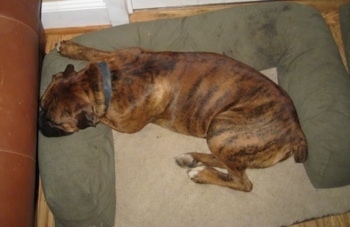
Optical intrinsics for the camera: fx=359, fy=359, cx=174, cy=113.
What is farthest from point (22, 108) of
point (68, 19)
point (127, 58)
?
point (68, 19)

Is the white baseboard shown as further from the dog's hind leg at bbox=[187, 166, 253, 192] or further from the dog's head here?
the dog's hind leg at bbox=[187, 166, 253, 192]

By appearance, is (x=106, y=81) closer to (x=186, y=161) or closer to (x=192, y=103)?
(x=192, y=103)

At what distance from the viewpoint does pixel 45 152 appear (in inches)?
95.0

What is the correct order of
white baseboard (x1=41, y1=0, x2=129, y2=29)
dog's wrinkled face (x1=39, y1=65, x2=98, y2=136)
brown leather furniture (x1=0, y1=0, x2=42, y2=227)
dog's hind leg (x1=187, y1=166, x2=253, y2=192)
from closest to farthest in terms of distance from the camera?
brown leather furniture (x1=0, y1=0, x2=42, y2=227), dog's wrinkled face (x1=39, y1=65, x2=98, y2=136), dog's hind leg (x1=187, y1=166, x2=253, y2=192), white baseboard (x1=41, y1=0, x2=129, y2=29)

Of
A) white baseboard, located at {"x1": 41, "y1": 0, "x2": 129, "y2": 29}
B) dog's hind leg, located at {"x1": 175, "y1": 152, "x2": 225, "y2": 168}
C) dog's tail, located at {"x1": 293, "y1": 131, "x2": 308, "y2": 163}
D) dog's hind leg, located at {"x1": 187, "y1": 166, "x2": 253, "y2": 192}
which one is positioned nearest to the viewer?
dog's tail, located at {"x1": 293, "y1": 131, "x2": 308, "y2": 163}

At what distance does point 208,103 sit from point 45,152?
114 cm

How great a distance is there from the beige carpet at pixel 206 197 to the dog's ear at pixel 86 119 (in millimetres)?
635

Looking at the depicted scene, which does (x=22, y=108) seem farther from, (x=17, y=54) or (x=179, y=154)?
(x=179, y=154)

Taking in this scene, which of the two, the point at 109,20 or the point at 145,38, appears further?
the point at 109,20

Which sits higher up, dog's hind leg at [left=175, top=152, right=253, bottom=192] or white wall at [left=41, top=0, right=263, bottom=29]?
white wall at [left=41, top=0, right=263, bottom=29]

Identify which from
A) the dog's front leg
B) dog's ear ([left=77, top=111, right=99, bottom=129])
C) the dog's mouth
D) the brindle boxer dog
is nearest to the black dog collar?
the brindle boxer dog

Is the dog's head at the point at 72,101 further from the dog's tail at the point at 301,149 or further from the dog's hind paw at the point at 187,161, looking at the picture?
the dog's tail at the point at 301,149

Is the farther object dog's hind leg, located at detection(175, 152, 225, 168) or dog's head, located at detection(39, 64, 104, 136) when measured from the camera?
dog's hind leg, located at detection(175, 152, 225, 168)

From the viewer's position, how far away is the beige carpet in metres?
2.50
